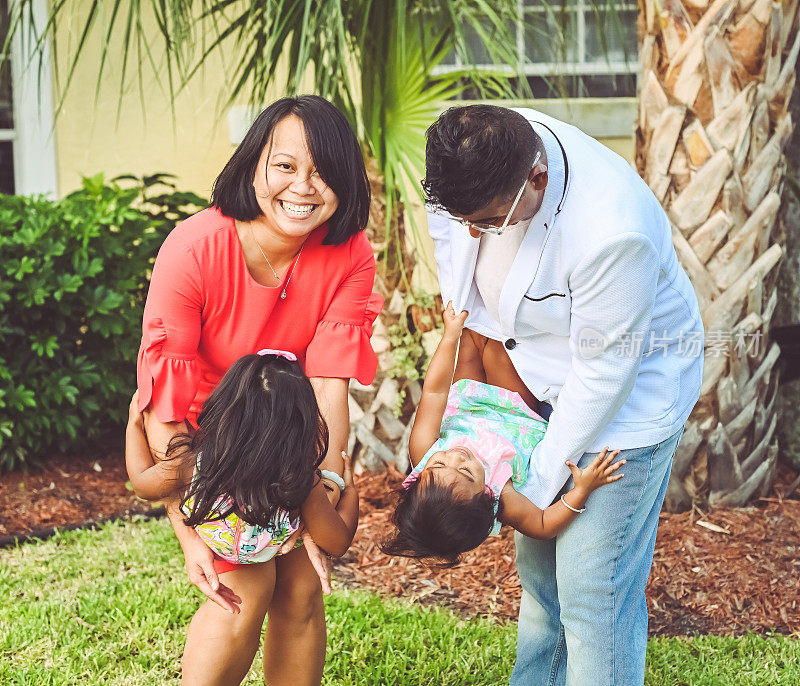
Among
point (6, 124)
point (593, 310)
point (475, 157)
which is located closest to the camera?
point (475, 157)

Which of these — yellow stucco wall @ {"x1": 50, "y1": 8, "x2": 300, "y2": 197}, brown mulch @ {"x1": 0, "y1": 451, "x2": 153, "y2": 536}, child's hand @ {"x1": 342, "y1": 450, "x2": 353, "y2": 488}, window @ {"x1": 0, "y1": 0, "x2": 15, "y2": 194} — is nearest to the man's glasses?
child's hand @ {"x1": 342, "y1": 450, "x2": 353, "y2": 488}

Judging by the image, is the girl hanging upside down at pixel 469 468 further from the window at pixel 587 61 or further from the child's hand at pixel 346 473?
the window at pixel 587 61

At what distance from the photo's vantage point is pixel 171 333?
7.38 feet

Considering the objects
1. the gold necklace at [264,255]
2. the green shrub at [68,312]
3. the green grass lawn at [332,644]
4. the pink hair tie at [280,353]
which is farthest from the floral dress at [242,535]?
the green shrub at [68,312]

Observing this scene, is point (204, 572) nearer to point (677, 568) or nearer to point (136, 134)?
point (677, 568)

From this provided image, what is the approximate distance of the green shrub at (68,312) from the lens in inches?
179

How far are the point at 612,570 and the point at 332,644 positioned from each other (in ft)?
4.31

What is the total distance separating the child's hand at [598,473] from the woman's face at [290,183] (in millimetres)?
861

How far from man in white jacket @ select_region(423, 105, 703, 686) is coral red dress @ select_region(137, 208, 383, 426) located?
27 cm

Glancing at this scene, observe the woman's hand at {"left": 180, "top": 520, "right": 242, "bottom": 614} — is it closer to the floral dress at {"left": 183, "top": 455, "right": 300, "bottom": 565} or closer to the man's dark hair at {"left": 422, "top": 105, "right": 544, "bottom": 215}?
the floral dress at {"left": 183, "top": 455, "right": 300, "bottom": 565}

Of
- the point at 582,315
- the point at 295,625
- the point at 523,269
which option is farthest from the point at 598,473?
the point at 295,625

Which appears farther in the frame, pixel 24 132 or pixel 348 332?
pixel 24 132

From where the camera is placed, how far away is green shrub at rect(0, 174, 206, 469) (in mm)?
4555

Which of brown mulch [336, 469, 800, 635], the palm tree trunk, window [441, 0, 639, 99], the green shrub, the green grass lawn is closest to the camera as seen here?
the green grass lawn
